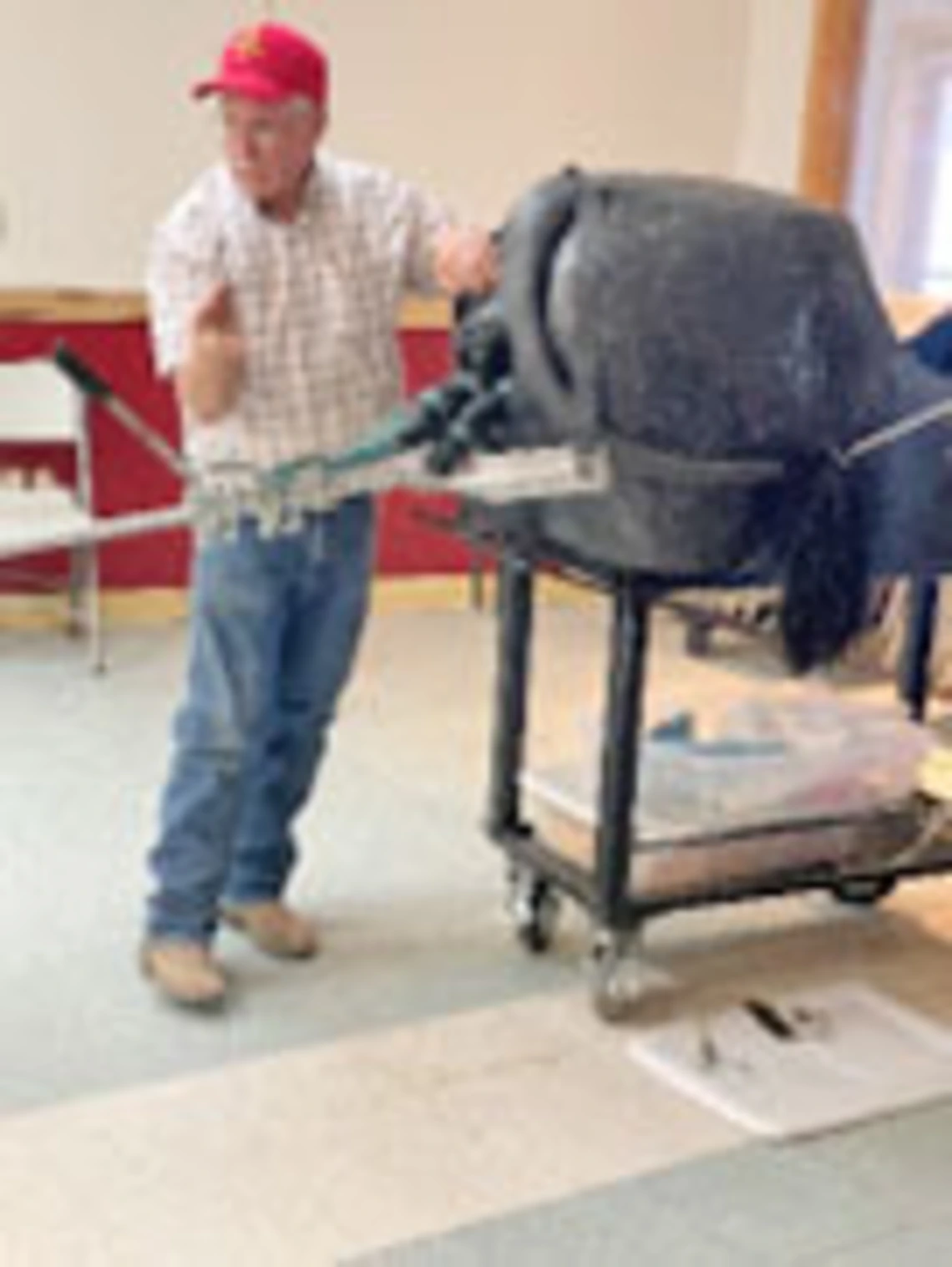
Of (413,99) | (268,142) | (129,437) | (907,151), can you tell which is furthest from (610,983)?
(907,151)

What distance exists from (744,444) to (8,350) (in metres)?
2.90

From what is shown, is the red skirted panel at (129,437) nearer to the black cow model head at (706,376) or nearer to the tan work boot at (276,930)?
the tan work boot at (276,930)

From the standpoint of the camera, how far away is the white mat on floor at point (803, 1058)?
2.21 meters

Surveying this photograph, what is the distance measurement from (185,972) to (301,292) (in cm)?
100

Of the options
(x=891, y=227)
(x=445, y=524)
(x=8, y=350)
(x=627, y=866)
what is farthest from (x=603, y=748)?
(x=891, y=227)

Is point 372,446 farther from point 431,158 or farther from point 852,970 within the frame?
point 431,158

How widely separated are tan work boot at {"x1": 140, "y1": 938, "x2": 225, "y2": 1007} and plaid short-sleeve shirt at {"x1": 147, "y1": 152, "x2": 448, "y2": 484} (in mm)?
737

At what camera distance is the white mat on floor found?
221 cm

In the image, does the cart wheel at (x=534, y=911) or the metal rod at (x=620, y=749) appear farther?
the cart wheel at (x=534, y=911)

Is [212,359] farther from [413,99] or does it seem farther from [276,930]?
[413,99]

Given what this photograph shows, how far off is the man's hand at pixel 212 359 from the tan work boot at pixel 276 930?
856 mm

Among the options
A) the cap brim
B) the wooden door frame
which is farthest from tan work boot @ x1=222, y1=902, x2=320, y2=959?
the wooden door frame

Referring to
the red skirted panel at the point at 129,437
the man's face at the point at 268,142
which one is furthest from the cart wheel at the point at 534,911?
the red skirted panel at the point at 129,437

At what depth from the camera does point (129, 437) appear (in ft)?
14.7
